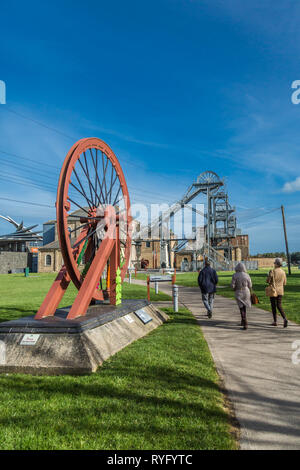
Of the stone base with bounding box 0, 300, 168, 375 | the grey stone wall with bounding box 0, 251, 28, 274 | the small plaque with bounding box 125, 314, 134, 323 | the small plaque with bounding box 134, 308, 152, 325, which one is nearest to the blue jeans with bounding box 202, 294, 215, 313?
the small plaque with bounding box 134, 308, 152, 325

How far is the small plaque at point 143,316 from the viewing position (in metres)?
7.73

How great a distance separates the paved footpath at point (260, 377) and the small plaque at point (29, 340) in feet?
9.89

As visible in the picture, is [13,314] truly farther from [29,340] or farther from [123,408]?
[123,408]

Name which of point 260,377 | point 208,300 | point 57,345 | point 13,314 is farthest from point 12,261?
point 260,377

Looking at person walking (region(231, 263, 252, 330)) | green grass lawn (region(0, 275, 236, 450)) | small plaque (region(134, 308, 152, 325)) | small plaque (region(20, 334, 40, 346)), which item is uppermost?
person walking (region(231, 263, 252, 330))

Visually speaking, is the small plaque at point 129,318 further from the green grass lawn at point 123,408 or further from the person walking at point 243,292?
the person walking at point 243,292

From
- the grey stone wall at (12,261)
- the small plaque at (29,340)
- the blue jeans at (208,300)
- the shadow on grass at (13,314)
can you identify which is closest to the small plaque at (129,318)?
the small plaque at (29,340)

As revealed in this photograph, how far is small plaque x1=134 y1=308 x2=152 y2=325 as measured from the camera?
7.73m

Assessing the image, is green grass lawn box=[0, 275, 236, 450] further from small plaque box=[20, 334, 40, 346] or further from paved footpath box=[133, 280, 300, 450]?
small plaque box=[20, 334, 40, 346]

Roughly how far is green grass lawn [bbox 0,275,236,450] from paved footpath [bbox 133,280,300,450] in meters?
0.24

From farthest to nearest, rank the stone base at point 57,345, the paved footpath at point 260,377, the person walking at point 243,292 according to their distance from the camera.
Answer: the person walking at point 243,292 → the stone base at point 57,345 → the paved footpath at point 260,377

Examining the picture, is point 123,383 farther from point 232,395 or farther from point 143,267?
point 143,267
